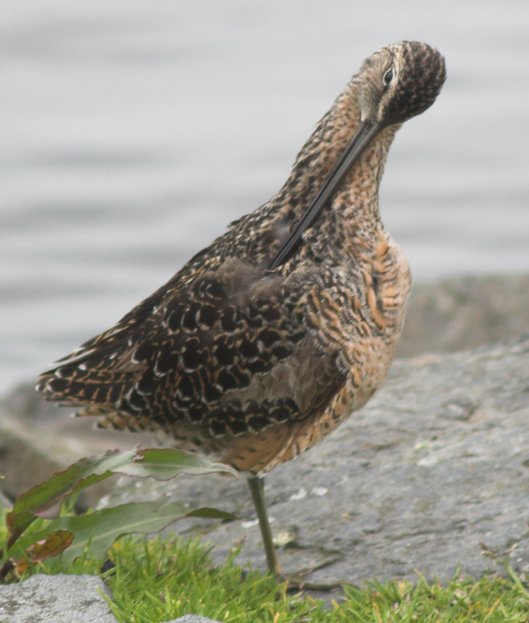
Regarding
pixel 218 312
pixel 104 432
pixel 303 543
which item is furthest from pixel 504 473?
pixel 104 432

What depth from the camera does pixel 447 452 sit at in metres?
5.57

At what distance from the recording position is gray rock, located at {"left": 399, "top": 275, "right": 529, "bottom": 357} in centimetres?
868

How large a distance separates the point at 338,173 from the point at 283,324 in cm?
64

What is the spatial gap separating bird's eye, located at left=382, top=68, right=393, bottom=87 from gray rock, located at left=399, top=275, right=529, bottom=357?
370 cm

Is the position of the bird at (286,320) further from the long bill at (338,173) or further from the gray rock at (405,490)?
the gray rock at (405,490)

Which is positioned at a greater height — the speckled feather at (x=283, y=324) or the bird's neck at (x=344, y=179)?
the bird's neck at (x=344, y=179)

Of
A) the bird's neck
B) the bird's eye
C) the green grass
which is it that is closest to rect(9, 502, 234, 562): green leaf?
the green grass

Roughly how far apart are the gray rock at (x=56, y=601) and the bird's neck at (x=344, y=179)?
159 cm

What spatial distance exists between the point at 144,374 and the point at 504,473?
4.61ft

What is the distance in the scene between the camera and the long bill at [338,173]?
5.15 metres

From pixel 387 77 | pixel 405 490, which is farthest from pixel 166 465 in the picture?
pixel 387 77

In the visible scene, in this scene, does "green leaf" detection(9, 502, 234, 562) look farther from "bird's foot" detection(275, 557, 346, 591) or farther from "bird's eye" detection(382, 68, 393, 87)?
"bird's eye" detection(382, 68, 393, 87)

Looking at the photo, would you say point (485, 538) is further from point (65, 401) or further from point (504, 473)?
point (65, 401)

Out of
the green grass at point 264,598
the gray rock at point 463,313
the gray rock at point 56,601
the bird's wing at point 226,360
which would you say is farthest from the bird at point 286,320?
the gray rock at point 463,313
